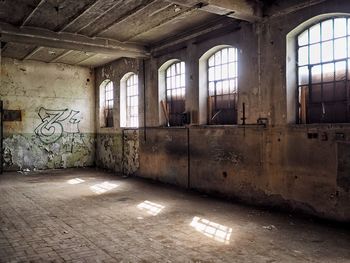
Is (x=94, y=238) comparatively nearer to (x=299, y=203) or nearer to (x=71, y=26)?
(x=299, y=203)

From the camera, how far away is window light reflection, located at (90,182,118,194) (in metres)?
8.54

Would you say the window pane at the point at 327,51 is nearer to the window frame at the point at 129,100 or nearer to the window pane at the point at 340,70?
the window pane at the point at 340,70

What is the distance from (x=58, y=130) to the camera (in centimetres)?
1305

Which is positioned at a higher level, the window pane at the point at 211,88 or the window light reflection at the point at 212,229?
the window pane at the point at 211,88

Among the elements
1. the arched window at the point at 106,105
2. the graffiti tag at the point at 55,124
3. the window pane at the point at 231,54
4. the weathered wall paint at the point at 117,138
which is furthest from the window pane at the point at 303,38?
the graffiti tag at the point at 55,124

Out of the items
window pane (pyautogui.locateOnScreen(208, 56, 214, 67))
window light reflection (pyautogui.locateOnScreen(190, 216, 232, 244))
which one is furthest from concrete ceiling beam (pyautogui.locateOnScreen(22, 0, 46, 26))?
window light reflection (pyautogui.locateOnScreen(190, 216, 232, 244))

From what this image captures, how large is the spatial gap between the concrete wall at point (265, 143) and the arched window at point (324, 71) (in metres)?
0.27

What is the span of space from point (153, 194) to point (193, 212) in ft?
6.44

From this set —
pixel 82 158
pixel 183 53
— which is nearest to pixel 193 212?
pixel 183 53

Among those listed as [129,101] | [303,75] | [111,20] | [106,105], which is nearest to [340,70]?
[303,75]

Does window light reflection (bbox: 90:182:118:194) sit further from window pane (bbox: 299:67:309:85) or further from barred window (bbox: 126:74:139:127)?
window pane (bbox: 299:67:309:85)

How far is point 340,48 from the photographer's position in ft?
18.2

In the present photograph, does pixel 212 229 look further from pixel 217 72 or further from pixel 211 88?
pixel 217 72

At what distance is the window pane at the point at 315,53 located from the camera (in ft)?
19.3
